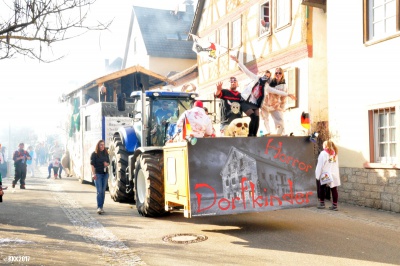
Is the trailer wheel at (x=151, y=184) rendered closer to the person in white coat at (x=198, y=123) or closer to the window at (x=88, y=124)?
the person in white coat at (x=198, y=123)

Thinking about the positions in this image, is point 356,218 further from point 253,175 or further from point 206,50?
point 206,50

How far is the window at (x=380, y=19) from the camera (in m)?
11.5

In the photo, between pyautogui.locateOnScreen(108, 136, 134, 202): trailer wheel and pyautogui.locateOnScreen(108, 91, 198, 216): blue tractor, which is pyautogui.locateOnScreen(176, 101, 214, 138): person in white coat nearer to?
pyautogui.locateOnScreen(108, 91, 198, 216): blue tractor

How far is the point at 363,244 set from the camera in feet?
24.4

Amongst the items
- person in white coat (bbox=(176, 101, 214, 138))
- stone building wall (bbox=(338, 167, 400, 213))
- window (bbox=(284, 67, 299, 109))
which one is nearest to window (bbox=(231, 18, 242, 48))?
window (bbox=(284, 67, 299, 109))

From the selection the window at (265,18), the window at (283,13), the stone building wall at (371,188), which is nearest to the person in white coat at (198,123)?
the stone building wall at (371,188)

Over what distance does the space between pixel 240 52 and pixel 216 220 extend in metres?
11.2

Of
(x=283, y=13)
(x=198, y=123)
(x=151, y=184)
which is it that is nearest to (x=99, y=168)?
(x=151, y=184)

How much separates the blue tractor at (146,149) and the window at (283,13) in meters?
5.55

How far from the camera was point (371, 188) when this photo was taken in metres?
11.9

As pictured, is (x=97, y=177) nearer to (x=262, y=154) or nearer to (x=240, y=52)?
(x=262, y=154)

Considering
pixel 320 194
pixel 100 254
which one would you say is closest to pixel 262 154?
pixel 100 254

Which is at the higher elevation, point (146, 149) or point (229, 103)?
point (229, 103)

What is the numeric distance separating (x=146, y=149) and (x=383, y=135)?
18.7 feet
